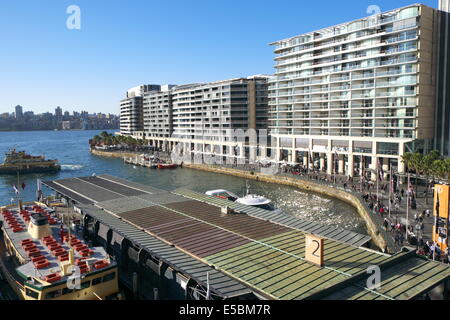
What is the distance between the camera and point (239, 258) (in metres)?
23.1

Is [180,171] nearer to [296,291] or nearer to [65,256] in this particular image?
[65,256]

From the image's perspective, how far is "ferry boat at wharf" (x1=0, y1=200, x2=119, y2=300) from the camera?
903 inches

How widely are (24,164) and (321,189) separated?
291 feet

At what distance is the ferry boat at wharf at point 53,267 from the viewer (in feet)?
75.3

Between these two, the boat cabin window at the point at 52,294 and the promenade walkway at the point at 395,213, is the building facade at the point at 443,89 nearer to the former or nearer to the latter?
the promenade walkway at the point at 395,213

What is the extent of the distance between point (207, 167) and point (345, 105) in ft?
145

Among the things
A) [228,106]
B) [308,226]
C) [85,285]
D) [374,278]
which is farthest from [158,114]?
[374,278]

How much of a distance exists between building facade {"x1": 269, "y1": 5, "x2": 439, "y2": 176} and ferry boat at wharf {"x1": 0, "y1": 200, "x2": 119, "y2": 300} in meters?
59.1

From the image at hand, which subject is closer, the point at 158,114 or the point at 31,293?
the point at 31,293

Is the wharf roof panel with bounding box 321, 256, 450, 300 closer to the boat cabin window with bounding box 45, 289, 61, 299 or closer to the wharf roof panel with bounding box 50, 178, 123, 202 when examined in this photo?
the boat cabin window with bounding box 45, 289, 61, 299

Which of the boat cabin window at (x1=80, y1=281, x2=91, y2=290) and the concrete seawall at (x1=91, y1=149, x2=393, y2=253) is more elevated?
the boat cabin window at (x1=80, y1=281, x2=91, y2=290)

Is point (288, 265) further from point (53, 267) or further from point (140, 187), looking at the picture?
point (140, 187)

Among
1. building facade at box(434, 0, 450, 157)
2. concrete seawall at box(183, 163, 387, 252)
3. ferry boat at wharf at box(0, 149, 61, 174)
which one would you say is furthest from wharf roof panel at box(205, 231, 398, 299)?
ferry boat at wharf at box(0, 149, 61, 174)
